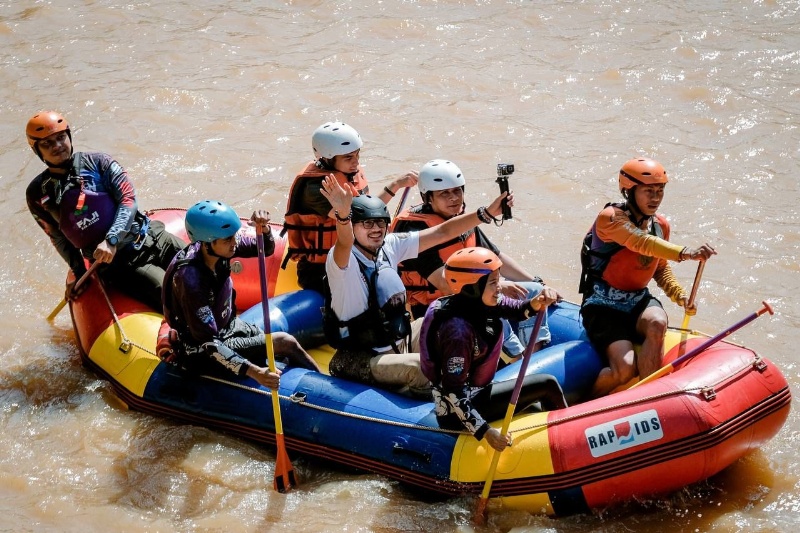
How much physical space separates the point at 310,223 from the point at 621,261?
6.33 ft

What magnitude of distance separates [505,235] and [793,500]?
3.79 meters

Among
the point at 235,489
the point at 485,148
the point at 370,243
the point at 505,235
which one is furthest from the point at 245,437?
the point at 485,148

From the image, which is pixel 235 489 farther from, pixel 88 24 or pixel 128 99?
pixel 88 24

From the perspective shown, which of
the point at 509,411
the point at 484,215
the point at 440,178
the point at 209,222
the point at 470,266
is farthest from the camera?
the point at 440,178

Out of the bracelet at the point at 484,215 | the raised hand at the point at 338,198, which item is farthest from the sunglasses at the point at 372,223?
the bracelet at the point at 484,215

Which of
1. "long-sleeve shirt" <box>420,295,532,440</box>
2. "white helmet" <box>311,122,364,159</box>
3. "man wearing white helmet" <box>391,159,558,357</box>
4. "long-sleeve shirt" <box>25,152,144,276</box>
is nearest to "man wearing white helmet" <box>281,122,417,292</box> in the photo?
"white helmet" <box>311,122,364,159</box>

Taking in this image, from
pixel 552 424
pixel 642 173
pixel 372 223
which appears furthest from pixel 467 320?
pixel 642 173

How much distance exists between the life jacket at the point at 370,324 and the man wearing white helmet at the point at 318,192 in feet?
3.00

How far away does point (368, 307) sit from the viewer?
523 cm

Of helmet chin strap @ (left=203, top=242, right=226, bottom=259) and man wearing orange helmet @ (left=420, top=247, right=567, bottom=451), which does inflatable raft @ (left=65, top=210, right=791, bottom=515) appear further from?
helmet chin strap @ (left=203, top=242, right=226, bottom=259)

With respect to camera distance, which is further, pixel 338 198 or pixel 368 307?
pixel 368 307

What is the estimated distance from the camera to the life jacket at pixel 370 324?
521 cm

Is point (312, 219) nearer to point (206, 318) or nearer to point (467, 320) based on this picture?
point (206, 318)

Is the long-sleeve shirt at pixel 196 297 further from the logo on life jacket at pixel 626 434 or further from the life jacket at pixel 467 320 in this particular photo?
the logo on life jacket at pixel 626 434
